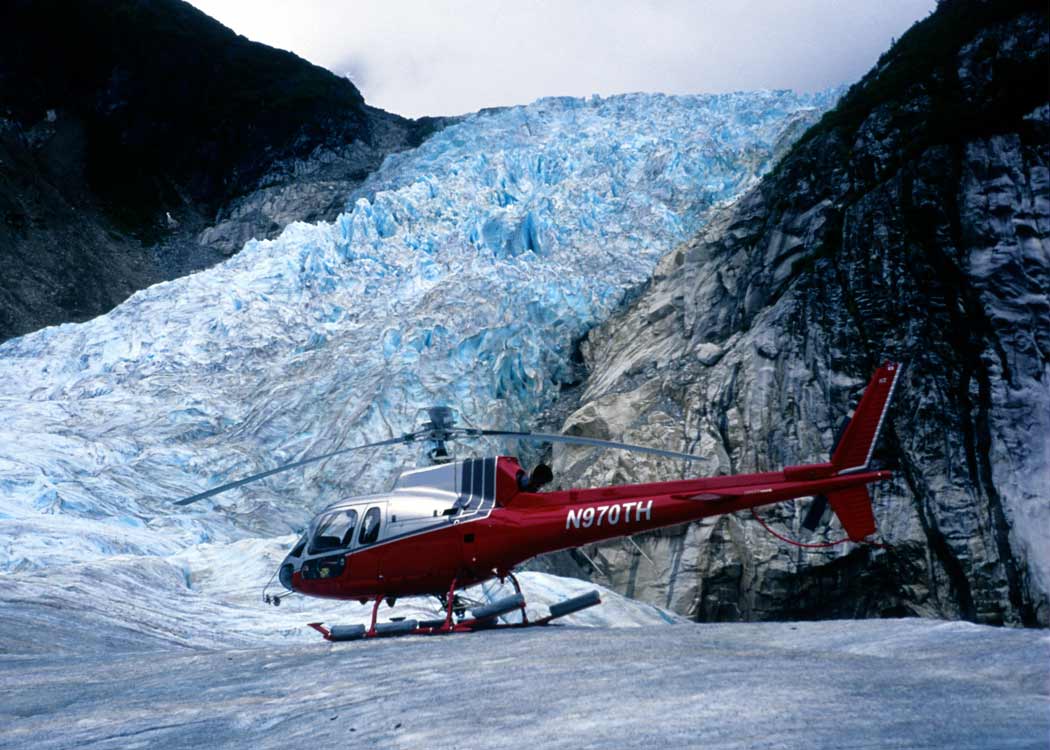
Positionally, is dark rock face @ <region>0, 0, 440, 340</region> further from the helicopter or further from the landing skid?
the landing skid

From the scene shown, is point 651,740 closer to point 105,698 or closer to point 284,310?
point 105,698

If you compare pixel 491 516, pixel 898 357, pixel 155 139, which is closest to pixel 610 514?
pixel 491 516

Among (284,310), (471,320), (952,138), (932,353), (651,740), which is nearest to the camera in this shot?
(651,740)

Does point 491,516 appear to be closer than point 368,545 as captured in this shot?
Yes

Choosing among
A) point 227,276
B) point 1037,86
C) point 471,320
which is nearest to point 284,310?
point 227,276

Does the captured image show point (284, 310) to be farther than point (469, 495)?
Yes

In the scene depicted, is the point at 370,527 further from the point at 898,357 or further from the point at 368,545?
the point at 898,357

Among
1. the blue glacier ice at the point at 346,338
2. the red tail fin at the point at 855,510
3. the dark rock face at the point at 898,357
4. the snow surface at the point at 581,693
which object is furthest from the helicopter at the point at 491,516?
the dark rock face at the point at 898,357
